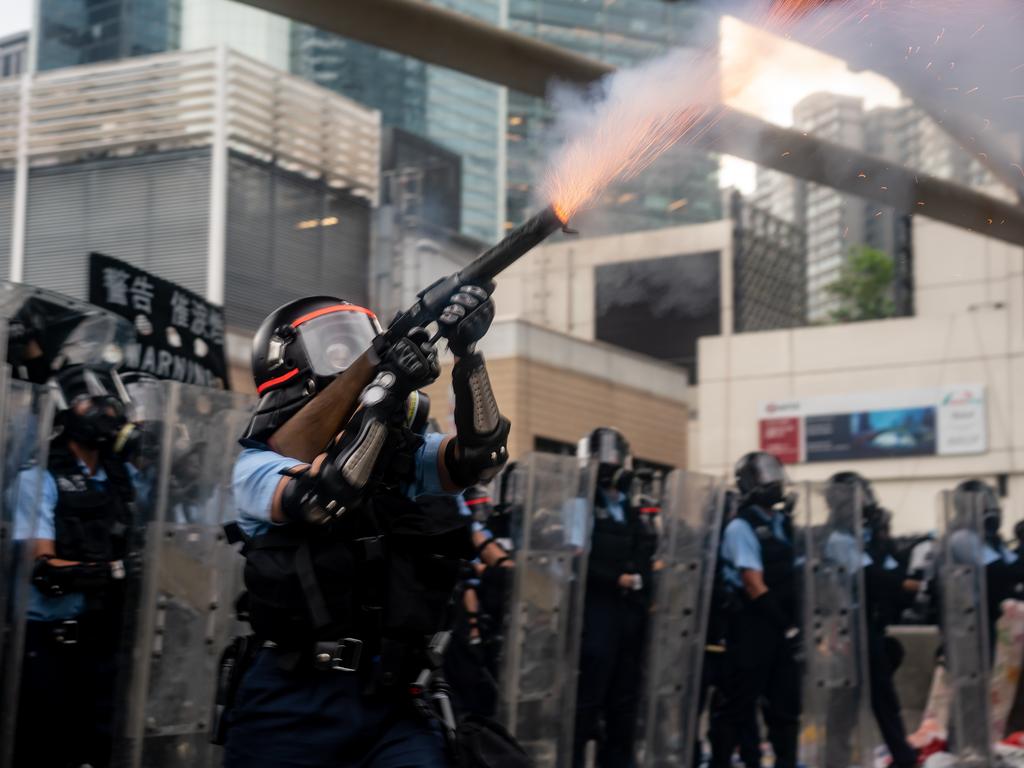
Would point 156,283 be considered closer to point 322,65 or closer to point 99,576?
point 99,576

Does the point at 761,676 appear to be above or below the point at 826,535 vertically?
below

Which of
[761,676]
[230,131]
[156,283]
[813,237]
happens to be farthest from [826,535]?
[813,237]

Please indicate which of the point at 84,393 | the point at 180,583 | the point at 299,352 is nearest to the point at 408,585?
the point at 299,352

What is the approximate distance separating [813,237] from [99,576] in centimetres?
3042

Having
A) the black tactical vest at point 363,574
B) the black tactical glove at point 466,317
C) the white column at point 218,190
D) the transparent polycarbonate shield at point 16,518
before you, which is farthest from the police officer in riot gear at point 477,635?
the white column at point 218,190

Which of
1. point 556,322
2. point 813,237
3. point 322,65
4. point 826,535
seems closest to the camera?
point 826,535

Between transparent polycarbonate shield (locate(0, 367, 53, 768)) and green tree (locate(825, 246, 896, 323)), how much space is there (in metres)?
31.5

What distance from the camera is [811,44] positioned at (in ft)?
21.1

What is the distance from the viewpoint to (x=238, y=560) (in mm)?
6121

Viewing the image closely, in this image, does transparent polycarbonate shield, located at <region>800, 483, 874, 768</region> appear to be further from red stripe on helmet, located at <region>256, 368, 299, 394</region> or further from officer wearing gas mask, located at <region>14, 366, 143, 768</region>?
red stripe on helmet, located at <region>256, 368, 299, 394</region>

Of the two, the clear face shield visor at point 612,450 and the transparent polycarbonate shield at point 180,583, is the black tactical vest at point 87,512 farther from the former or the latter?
the clear face shield visor at point 612,450

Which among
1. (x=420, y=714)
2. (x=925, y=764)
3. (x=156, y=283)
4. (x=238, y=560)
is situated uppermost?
(x=156, y=283)

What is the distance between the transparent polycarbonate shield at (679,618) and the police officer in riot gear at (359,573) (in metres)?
4.27

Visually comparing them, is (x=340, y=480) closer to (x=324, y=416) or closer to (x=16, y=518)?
(x=324, y=416)
